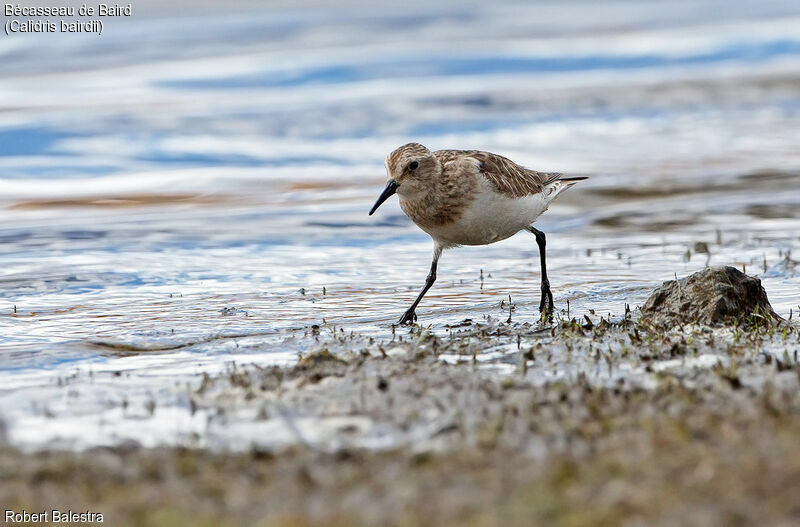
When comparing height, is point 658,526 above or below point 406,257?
below

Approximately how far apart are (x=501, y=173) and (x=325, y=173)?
785 centimetres

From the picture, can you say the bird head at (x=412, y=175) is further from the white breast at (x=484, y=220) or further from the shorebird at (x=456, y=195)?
the white breast at (x=484, y=220)

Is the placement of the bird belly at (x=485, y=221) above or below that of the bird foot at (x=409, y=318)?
above

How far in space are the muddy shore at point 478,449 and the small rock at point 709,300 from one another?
54cm

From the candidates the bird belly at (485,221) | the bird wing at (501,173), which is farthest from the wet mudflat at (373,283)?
the bird wing at (501,173)

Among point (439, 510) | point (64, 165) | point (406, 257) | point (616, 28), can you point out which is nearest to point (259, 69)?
point (64, 165)

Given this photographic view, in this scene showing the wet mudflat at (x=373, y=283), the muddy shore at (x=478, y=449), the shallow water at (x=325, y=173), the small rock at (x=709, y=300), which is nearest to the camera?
the muddy shore at (x=478, y=449)

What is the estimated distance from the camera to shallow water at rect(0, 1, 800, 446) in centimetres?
794

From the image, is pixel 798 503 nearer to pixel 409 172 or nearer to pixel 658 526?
pixel 658 526

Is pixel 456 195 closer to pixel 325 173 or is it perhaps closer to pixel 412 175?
pixel 412 175

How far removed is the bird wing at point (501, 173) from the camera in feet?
27.0

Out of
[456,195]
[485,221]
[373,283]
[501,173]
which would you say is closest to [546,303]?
[485,221]

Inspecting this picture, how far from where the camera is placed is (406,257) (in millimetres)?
11344

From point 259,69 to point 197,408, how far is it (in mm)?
17645
